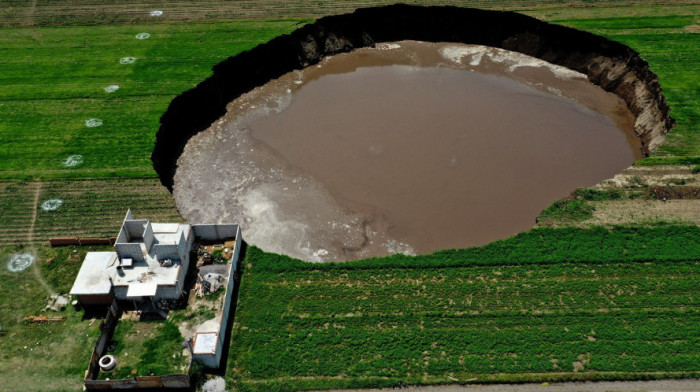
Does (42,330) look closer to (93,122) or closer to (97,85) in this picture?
(93,122)

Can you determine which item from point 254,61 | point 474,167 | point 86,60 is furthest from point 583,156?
point 86,60

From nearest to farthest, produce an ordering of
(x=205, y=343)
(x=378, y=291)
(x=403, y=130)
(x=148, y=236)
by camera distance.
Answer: (x=205, y=343)
(x=148, y=236)
(x=378, y=291)
(x=403, y=130)

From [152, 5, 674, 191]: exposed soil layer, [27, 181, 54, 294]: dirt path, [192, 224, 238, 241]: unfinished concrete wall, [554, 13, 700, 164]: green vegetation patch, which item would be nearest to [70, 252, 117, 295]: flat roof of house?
[27, 181, 54, 294]: dirt path

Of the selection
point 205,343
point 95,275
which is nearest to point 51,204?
point 95,275

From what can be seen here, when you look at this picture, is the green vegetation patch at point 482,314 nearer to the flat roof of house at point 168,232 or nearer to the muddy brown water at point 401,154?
the muddy brown water at point 401,154

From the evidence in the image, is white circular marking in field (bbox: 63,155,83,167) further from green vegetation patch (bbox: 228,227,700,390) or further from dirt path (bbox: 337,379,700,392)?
dirt path (bbox: 337,379,700,392)
